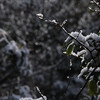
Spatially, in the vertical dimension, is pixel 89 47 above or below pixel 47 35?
below

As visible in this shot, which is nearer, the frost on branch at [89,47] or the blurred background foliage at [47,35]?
the frost on branch at [89,47]

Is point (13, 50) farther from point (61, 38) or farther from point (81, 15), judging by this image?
point (81, 15)

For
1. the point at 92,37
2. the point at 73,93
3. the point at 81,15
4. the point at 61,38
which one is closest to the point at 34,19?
the point at 61,38

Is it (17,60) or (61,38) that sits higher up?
(61,38)

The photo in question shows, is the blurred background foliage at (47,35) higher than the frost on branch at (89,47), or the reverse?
the blurred background foliage at (47,35)

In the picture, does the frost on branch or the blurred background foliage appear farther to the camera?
the blurred background foliage

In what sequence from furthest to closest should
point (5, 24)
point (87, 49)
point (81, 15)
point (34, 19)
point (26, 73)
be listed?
point (81, 15)
point (34, 19)
point (5, 24)
point (26, 73)
point (87, 49)

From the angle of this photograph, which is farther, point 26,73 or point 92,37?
point 26,73

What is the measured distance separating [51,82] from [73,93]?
1039 mm

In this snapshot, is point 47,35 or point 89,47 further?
point 47,35

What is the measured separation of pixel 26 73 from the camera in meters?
5.33

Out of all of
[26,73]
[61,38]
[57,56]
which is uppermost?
[61,38]

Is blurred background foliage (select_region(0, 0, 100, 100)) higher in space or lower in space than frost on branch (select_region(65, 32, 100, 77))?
higher

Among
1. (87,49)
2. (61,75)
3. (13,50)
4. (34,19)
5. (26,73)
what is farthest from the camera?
(61,75)
